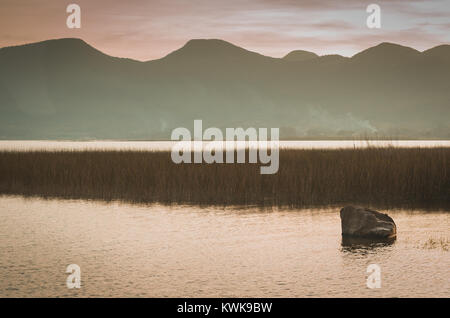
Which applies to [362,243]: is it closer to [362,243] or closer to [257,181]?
[362,243]

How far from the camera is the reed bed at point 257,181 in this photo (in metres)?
20.2

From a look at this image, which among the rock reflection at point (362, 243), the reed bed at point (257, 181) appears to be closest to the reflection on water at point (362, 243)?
the rock reflection at point (362, 243)

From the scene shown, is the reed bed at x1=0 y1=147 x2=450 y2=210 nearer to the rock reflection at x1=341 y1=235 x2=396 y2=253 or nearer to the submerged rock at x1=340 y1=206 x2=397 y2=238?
the submerged rock at x1=340 y1=206 x2=397 y2=238

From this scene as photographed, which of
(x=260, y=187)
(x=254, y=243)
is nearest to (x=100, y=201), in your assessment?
(x=260, y=187)

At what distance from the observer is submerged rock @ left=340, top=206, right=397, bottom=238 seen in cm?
1320

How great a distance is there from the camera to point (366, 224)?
13414mm

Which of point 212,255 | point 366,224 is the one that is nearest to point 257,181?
point 366,224

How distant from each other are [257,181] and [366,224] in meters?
8.41

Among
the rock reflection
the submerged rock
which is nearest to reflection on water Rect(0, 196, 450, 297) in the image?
the rock reflection

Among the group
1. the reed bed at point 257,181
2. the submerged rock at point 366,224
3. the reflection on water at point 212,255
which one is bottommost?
the reflection on water at point 212,255

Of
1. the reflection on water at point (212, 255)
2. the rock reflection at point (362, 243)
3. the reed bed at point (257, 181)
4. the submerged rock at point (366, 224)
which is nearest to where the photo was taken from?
the reflection on water at point (212, 255)

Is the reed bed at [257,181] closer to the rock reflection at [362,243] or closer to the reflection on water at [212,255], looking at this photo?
the reflection on water at [212,255]

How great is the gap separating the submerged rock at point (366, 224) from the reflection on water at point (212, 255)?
305 millimetres

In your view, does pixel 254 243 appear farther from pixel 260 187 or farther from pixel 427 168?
pixel 427 168
